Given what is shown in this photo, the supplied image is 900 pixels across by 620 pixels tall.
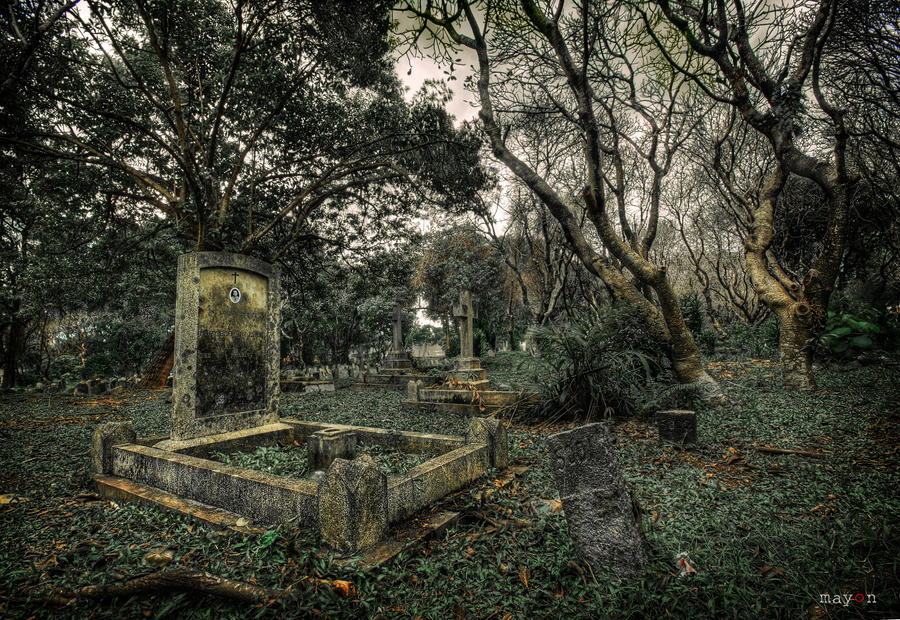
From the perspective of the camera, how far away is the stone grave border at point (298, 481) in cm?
244

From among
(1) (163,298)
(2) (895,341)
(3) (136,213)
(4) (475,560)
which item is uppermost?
(3) (136,213)

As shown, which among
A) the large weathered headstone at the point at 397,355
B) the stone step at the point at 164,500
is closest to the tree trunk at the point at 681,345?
the stone step at the point at 164,500

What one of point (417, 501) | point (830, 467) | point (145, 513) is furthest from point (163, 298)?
point (830, 467)

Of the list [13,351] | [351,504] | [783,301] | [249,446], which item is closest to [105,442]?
[249,446]

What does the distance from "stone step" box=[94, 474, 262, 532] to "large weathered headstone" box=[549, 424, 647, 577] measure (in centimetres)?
216

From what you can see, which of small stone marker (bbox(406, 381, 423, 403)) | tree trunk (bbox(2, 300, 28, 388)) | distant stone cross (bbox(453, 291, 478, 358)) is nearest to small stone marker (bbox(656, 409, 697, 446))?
small stone marker (bbox(406, 381, 423, 403))

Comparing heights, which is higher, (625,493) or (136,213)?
(136,213)

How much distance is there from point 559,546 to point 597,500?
0.53 m

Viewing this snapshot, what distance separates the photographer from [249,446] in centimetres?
476

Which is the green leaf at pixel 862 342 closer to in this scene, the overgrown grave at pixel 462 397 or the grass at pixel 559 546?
the grass at pixel 559 546

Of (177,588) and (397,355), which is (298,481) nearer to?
(177,588)

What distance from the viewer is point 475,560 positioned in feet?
7.97

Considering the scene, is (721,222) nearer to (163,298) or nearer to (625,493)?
(625,493)

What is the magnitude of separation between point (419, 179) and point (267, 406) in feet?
15.6
